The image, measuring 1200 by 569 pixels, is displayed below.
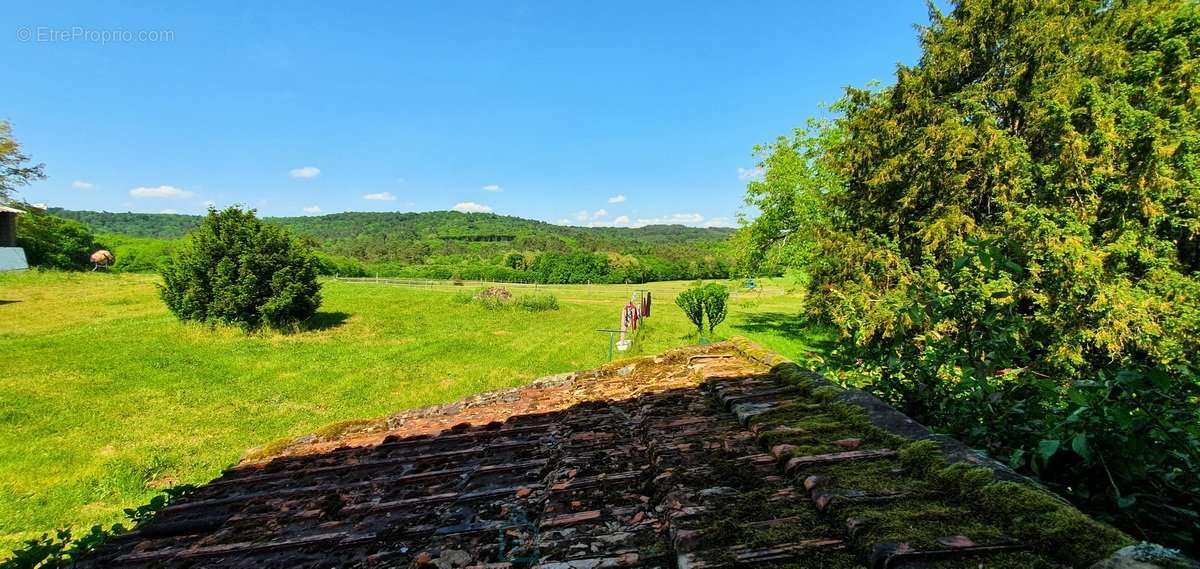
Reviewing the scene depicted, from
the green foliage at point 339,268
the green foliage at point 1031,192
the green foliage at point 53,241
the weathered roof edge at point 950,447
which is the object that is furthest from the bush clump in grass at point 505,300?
the green foliage at point 53,241

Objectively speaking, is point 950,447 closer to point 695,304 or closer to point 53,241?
point 695,304

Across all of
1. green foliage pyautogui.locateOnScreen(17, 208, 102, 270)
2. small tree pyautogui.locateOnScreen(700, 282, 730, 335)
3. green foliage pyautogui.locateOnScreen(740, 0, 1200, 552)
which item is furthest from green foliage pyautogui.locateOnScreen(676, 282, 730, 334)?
green foliage pyautogui.locateOnScreen(17, 208, 102, 270)

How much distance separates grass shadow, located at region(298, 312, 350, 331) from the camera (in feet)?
72.6

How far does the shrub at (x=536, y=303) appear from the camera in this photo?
32531 mm

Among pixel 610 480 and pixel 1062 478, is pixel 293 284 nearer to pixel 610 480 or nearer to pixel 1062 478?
pixel 610 480

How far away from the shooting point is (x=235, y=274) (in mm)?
20109

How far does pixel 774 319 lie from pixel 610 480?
94.4 feet

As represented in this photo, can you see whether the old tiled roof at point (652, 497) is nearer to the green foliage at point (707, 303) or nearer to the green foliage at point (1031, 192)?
the green foliage at point (1031, 192)

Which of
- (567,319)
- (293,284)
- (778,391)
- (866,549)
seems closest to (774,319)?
(567,319)

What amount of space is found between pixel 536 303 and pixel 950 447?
103ft

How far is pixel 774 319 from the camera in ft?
94.9

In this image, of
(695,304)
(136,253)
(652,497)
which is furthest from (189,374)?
(136,253)

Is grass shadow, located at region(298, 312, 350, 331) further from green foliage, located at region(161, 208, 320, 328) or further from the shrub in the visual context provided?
the shrub

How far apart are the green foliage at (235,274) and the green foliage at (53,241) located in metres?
30.4
